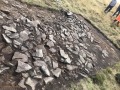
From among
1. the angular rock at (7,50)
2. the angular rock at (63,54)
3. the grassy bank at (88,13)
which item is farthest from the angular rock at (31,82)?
the grassy bank at (88,13)

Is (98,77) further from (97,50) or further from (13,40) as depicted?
(13,40)

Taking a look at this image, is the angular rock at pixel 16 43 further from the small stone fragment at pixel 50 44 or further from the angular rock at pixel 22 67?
the small stone fragment at pixel 50 44

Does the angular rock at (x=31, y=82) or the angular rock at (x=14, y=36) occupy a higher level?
the angular rock at (x=14, y=36)

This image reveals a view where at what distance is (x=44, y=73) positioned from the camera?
353 inches

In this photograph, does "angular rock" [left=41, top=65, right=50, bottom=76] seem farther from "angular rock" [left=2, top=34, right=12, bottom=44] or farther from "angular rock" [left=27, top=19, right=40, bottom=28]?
"angular rock" [left=27, top=19, right=40, bottom=28]

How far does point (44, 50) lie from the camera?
1005cm

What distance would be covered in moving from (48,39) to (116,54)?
20.3ft

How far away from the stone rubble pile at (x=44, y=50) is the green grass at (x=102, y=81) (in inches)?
27.2

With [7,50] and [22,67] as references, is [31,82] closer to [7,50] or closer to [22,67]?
[22,67]

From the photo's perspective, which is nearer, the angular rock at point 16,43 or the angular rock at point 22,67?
the angular rock at point 22,67

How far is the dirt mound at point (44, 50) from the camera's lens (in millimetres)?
8422

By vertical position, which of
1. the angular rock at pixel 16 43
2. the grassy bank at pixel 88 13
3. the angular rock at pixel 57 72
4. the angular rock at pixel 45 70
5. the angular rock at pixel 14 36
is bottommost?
the grassy bank at pixel 88 13

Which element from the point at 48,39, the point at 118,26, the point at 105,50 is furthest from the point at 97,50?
the point at 118,26

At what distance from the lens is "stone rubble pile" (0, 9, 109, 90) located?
869 centimetres
